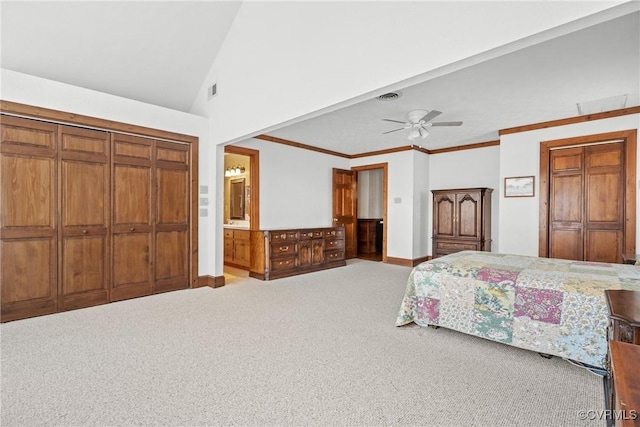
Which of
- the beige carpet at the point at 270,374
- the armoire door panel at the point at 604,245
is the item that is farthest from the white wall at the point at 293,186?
the armoire door panel at the point at 604,245

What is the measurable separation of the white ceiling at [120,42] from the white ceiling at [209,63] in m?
0.01

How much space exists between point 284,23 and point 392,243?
16.2 ft

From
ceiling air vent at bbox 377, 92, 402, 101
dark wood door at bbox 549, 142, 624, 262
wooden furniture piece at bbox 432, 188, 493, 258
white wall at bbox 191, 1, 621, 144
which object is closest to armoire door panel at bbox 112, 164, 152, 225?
white wall at bbox 191, 1, 621, 144

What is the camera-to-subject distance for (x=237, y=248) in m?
6.56

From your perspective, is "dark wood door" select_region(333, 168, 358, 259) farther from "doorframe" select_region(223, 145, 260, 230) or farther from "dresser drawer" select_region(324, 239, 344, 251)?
"doorframe" select_region(223, 145, 260, 230)

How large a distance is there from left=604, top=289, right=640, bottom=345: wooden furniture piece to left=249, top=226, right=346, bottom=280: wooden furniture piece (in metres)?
4.42

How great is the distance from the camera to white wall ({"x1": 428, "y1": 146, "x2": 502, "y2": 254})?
21.3 feet

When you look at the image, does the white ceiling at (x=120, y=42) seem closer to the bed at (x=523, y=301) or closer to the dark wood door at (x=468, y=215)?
the bed at (x=523, y=301)

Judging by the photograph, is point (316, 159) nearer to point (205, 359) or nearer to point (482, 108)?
point (482, 108)

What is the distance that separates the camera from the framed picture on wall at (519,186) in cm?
511

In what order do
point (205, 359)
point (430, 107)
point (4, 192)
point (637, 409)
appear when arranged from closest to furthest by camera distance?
point (637, 409), point (205, 359), point (4, 192), point (430, 107)

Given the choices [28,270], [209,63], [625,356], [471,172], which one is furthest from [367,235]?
[625,356]

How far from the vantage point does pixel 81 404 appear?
6.27 ft

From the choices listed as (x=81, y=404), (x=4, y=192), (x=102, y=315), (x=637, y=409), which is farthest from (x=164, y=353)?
(x=637, y=409)
